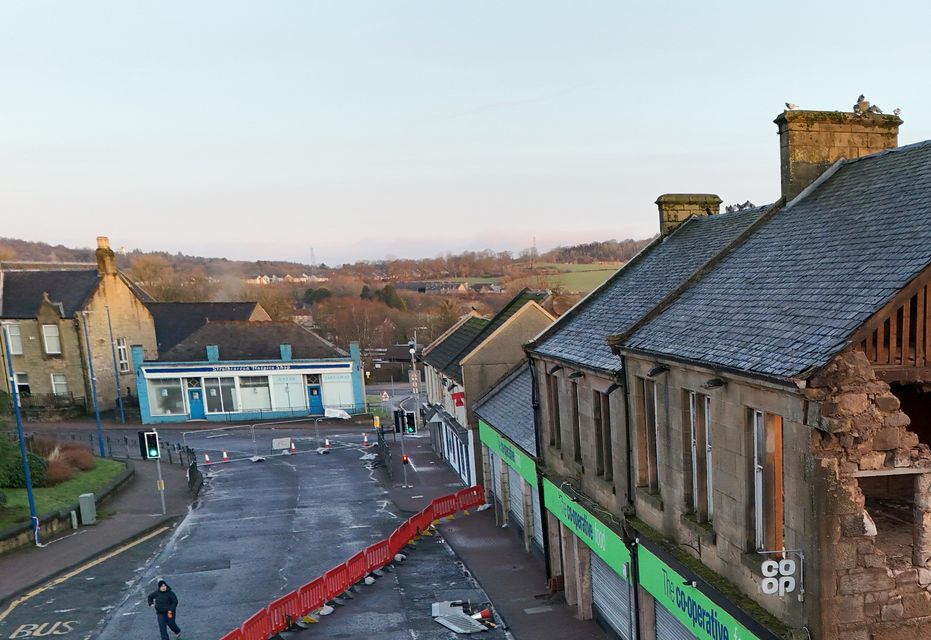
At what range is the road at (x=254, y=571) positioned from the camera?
1539 centimetres

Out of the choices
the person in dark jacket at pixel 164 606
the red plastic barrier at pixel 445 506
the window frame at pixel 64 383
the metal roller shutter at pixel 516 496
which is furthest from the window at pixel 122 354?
the person in dark jacket at pixel 164 606

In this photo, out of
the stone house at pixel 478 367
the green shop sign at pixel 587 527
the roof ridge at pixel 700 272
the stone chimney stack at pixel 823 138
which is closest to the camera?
the roof ridge at pixel 700 272

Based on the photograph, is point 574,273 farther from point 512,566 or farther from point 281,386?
point 512,566

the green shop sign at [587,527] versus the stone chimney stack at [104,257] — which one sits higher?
the stone chimney stack at [104,257]

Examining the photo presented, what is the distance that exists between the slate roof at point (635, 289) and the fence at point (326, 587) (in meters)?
7.76

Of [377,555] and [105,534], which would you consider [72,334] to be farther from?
[377,555]

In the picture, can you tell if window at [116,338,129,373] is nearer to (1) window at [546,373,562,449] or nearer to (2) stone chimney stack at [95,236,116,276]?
(2) stone chimney stack at [95,236,116,276]

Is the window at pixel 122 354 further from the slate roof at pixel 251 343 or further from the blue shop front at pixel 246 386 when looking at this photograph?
the slate roof at pixel 251 343

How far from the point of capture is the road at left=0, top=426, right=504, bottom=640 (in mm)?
15391

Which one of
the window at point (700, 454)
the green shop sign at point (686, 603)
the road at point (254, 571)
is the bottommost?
the road at point (254, 571)

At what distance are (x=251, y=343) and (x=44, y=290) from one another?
58.2 ft

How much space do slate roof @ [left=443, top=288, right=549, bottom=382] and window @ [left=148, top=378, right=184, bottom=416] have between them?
2624 centimetres

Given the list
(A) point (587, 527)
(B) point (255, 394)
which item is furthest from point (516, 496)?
(B) point (255, 394)

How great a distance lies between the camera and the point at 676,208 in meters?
18.0
